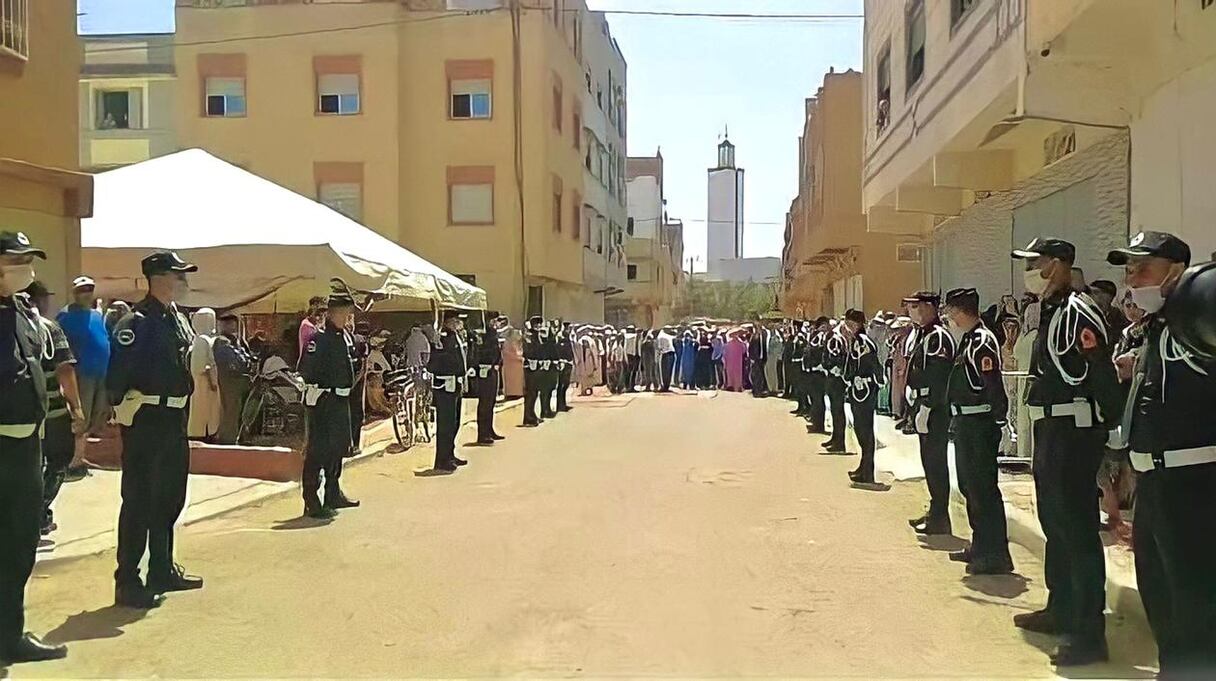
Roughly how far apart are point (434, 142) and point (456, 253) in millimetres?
3307

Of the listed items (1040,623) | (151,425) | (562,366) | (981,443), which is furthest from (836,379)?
(151,425)

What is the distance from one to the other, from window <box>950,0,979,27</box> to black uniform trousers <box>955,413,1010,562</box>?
28.7ft

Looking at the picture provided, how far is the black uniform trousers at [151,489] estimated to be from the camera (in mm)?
7504

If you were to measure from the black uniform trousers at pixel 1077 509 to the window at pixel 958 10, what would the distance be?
10517 millimetres

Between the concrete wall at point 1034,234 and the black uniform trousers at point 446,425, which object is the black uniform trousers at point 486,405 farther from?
the concrete wall at point 1034,234

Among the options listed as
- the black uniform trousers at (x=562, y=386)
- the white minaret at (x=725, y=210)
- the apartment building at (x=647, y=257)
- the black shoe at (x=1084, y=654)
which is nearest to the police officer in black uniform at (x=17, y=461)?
the black shoe at (x=1084, y=654)

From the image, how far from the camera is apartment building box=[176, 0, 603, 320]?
114 ft

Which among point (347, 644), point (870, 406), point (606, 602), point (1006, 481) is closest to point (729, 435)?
point (870, 406)

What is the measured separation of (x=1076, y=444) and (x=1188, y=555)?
3.83ft

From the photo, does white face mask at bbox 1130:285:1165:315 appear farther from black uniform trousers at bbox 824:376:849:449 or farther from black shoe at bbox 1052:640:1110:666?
black uniform trousers at bbox 824:376:849:449

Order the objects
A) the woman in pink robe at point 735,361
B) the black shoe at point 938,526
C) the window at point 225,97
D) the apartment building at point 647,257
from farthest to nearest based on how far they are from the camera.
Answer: the apartment building at point 647,257 → the window at point 225,97 → the woman in pink robe at point 735,361 → the black shoe at point 938,526

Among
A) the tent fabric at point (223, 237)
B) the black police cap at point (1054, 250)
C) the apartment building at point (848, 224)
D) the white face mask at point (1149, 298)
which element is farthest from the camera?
the apartment building at point (848, 224)

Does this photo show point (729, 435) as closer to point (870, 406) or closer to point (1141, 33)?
point (870, 406)

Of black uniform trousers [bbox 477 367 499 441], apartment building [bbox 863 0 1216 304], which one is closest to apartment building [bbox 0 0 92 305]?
black uniform trousers [bbox 477 367 499 441]
